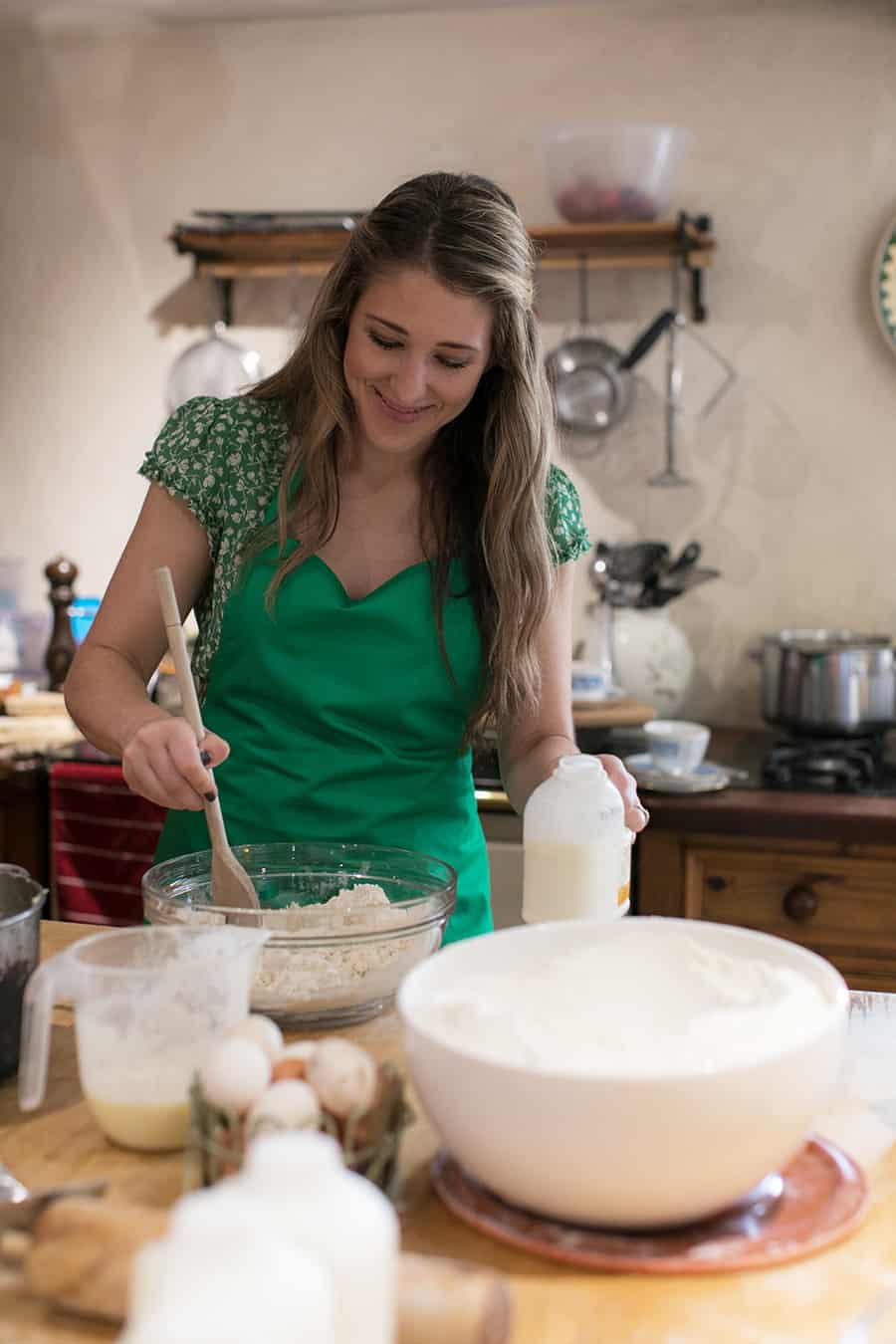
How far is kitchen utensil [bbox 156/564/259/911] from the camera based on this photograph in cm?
127

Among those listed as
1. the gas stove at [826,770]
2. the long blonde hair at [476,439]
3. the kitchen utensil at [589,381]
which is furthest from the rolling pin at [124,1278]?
the kitchen utensil at [589,381]

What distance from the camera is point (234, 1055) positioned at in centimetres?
90

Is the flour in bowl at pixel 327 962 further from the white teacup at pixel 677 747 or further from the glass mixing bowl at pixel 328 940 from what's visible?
the white teacup at pixel 677 747

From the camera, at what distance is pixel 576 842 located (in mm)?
1277

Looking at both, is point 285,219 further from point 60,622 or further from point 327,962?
point 327,962

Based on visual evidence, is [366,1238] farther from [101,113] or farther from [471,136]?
[101,113]

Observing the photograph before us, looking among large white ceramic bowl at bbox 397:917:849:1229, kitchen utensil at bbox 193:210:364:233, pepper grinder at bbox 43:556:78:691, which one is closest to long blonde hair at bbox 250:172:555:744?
large white ceramic bowl at bbox 397:917:849:1229

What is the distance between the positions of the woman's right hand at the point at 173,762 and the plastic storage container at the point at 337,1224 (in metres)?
0.59

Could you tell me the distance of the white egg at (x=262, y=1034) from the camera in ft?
3.08

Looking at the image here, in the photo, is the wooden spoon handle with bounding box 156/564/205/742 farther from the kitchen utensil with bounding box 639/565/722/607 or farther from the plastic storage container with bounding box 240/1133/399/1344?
the kitchen utensil with bounding box 639/565/722/607

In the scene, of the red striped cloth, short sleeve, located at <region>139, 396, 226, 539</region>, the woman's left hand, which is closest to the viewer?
the woman's left hand

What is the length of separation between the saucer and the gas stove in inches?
4.2

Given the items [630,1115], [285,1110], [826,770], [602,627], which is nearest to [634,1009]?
[630,1115]

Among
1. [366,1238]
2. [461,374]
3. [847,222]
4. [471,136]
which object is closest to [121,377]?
[471,136]
